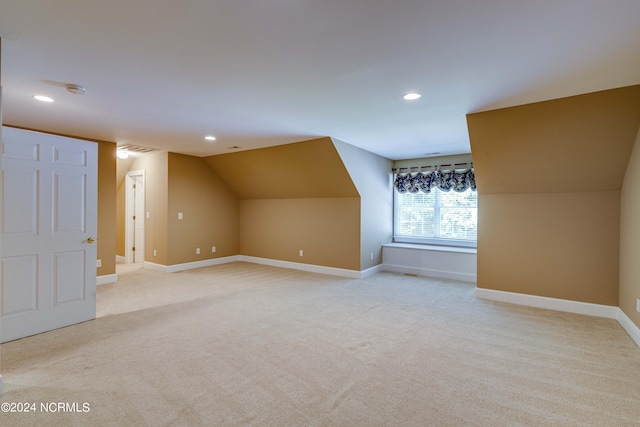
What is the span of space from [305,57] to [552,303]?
4.27 meters

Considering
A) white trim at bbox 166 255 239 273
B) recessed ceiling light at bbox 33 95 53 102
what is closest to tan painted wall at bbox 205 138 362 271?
white trim at bbox 166 255 239 273

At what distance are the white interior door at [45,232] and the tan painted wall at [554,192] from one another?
4.51 m

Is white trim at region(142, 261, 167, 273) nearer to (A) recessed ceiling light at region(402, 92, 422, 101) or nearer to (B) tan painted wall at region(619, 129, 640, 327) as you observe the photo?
(A) recessed ceiling light at region(402, 92, 422, 101)

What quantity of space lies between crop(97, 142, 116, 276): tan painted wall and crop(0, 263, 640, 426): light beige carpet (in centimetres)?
140

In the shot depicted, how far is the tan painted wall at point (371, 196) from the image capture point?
5434 millimetres

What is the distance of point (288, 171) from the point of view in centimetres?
589

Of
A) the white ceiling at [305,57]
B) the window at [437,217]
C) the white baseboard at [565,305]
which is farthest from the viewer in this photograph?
the window at [437,217]

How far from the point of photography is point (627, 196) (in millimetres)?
3430

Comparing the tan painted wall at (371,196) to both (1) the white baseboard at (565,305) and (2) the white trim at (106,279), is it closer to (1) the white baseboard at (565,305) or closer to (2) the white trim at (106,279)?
(1) the white baseboard at (565,305)

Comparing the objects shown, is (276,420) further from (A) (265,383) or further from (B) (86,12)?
(B) (86,12)

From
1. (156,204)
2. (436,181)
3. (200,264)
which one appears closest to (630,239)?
(436,181)

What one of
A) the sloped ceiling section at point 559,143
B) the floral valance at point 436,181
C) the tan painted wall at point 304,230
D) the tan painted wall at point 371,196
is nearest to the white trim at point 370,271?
the tan painted wall at point 371,196

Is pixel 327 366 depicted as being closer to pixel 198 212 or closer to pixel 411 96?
A: pixel 411 96

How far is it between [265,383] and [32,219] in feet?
9.26
